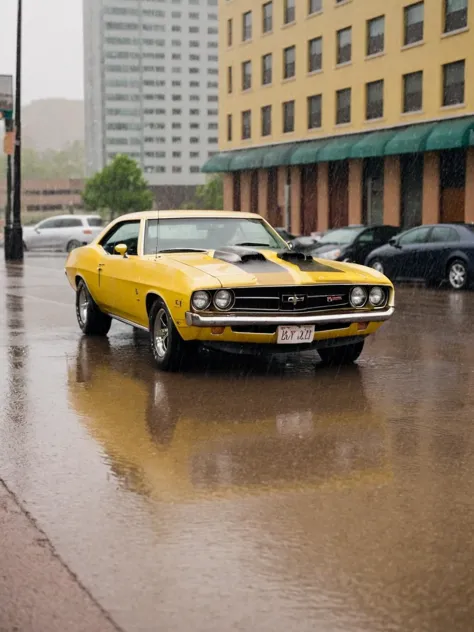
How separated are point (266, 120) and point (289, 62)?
344cm

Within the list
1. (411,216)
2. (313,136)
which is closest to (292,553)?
(411,216)

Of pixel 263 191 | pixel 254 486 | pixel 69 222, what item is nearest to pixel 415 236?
pixel 254 486

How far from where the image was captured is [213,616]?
348 cm

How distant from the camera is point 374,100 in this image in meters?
42.6

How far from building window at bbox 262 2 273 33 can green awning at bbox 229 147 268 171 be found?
621 cm

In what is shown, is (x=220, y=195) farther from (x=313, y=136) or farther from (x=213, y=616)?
(x=213, y=616)

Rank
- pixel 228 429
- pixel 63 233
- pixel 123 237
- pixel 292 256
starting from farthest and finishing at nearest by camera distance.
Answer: pixel 63 233
pixel 123 237
pixel 292 256
pixel 228 429

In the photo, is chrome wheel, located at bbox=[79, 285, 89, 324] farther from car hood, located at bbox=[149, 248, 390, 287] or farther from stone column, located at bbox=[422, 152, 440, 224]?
stone column, located at bbox=[422, 152, 440, 224]

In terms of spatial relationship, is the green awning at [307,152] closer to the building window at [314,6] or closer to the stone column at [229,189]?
the building window at [314,6]

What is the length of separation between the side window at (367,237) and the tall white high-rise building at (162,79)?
160m

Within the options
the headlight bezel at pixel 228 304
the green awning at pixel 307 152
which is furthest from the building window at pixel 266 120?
the headlight bezel at pixel 228 304

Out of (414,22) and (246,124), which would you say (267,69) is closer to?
(246,124)

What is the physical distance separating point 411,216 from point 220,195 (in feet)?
358

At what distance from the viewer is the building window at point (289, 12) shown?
49219 mm
